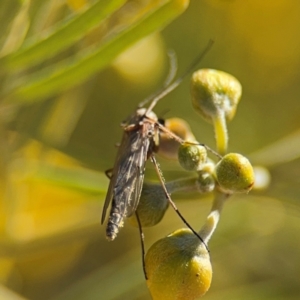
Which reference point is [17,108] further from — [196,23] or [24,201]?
[196,23]

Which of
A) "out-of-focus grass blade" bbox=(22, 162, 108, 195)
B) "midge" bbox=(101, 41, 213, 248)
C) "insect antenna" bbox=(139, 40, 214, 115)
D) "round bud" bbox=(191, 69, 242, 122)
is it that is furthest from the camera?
"insect antenna" bbox=(139, 40, 214, 115)

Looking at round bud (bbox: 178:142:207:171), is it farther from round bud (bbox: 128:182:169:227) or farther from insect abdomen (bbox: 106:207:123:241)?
insect abdomen (bbox: 106:207:123:241)

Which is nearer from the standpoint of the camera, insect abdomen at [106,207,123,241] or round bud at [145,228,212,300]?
round bud at [145,228,212,300]

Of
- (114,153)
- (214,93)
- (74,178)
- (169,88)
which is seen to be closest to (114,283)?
(74,178)

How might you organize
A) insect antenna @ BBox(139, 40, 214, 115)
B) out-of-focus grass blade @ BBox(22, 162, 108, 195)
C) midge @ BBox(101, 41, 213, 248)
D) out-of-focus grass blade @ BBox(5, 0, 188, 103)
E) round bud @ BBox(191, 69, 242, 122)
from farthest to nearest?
1. insect antenna @ BBox(139, 40, 214, 115)
2. out-of-focus grass blade @ BBox(22, 162, 108, 195)
3. midge @ BBox(101, 41, 213, 248)
4. round bud @ BBox(191, 69, 242, 122)
5. out-of-focus grass blade @ BBox(5, 0, 188, 103)

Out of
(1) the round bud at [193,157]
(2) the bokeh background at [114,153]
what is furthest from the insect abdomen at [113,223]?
(1) the round bud at [193,157]

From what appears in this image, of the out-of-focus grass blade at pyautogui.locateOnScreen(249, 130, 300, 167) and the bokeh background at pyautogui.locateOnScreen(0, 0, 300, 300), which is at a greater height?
the out-of-focus grass blade at pyautogui.locateOnScreen(249, 130, 300, 167)

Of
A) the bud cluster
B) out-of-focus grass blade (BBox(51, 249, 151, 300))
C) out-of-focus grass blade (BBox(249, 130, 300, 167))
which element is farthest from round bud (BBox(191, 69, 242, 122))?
out-of-focus grass blade (BBox(51, 249, 151, 300))
